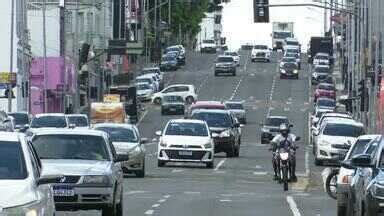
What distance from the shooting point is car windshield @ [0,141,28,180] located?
15.9m

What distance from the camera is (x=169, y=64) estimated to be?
13712cm

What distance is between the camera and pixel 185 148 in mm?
46594

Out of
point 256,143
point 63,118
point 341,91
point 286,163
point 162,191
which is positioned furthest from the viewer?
point 341,91

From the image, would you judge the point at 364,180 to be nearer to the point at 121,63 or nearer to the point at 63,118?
A: the point at 63,118

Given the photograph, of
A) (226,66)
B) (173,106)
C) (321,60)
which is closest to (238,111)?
(173,106)

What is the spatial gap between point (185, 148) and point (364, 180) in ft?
89.6

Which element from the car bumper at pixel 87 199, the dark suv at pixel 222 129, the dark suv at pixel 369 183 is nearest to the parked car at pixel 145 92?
the dark suv at pixel 222 129

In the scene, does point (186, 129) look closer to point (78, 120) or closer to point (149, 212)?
point (78, 120)

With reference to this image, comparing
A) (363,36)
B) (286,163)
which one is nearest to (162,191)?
(286,163)

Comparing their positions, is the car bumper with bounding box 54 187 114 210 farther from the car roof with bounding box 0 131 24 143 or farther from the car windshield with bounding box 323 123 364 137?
the car windshield with bounding box 323 123 364 137

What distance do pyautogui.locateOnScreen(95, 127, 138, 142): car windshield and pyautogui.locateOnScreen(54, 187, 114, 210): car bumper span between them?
61.6 ft

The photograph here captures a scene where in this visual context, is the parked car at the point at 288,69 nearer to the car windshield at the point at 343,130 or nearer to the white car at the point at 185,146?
the car windshield at the point at 343,130

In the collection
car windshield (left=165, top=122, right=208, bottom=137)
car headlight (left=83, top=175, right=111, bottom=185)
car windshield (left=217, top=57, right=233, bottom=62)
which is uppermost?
car headlight (left=83, top=175, right=111, bottom=185)

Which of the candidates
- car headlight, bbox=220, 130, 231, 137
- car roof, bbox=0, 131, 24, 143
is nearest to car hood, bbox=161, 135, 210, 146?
car headlight, bbox=220, 130, 231, 137
